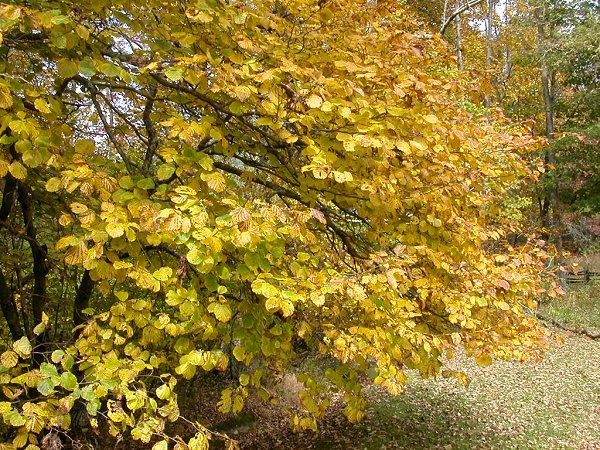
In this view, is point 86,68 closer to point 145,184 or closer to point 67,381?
point 145,184

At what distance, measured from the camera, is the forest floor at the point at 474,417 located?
725cm

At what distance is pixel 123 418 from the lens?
7.31 feet

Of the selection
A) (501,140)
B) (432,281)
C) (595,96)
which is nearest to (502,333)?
(432,281)

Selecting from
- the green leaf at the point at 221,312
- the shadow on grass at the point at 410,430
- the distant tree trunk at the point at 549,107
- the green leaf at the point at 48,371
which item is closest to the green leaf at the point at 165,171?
the green leaf at the point at 221,312

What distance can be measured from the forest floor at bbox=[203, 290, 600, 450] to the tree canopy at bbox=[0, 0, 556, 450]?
13.8ft

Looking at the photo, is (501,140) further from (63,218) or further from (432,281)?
(63,218)

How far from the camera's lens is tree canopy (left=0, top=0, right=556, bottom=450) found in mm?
2248

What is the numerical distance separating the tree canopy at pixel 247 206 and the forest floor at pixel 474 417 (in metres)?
4.20

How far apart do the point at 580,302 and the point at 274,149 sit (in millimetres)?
Result: 15586

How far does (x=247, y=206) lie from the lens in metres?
2.36

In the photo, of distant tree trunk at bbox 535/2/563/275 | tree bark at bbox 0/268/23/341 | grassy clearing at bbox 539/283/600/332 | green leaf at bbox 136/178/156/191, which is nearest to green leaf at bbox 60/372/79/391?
green leaf at bbox 136/178/156/191

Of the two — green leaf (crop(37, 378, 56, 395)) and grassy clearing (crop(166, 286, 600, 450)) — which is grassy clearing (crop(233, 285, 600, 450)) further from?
green leaf (crop(37, 378, 56, 395))

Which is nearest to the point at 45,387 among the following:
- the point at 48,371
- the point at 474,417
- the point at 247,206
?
the point at 48,371

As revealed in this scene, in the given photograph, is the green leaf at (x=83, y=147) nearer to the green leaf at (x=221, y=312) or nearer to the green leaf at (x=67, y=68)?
the green leaf at (x=67, y=68)
